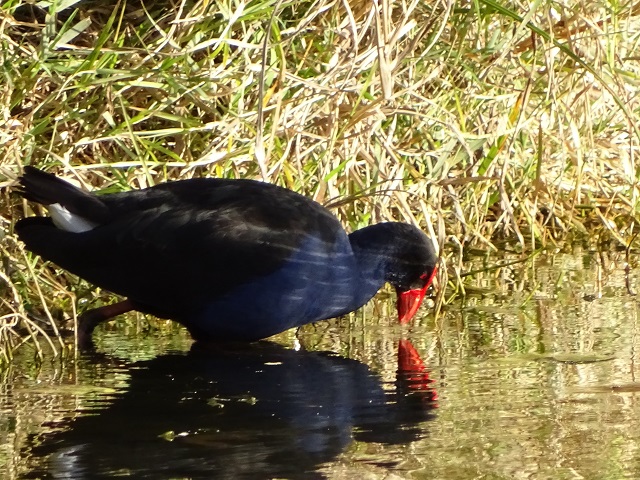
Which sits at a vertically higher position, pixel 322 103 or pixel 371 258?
pixel 322 103

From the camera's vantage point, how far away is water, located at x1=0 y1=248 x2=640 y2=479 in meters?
2.39

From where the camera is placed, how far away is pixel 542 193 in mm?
4848

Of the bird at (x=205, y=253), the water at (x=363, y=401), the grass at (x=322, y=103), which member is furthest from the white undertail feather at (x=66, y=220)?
the water at (x=363, y=401)

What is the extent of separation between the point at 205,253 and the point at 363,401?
81 centimetres

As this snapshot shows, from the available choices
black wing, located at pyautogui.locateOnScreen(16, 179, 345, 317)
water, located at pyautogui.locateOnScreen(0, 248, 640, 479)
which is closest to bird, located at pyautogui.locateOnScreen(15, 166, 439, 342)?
black wing, located at pyautogui.locateOnScreen(16, 179, 345, 317)

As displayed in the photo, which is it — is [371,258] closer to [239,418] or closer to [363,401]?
[363,401]

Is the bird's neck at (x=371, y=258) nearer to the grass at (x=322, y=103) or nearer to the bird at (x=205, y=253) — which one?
the bird at (x=205, y=253)

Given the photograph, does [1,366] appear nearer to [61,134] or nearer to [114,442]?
Result: [114,442]

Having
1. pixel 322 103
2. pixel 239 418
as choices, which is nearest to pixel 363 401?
pixel 239 418

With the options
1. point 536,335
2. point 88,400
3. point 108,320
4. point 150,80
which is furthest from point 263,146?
point 88,400

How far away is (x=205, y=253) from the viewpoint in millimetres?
3531

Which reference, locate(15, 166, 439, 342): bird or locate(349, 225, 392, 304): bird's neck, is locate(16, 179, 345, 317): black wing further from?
locate(349, 225, 392, 304): bird's neck

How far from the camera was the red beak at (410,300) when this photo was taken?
3.78 m

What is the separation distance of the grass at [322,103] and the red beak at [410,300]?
0.82 ft
